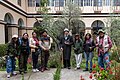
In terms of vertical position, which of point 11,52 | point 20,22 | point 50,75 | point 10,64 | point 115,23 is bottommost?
point 50,75

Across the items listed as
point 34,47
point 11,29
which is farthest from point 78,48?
point 11,29

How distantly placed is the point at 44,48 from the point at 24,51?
899 millimetres

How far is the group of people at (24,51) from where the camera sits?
6.84 meters

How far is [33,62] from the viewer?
753 cm

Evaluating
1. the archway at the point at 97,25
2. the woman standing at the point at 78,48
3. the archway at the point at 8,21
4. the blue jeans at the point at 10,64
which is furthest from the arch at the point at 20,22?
the blue jeans at the point at 10,64

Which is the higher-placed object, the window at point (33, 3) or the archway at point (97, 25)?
the window at point (33, 3)

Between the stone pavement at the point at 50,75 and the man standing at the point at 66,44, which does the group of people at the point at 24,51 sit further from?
the man standing at the point at 66,44

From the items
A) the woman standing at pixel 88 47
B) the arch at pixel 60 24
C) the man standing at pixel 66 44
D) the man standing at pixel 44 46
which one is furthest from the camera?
the arch at pixel 60 24

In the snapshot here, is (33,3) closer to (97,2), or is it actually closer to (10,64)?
(97,2)

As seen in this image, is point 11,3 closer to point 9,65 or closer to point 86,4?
point 86,4

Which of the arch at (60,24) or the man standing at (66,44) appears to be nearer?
the man standing at (66,44)

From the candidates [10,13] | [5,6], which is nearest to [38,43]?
[5,6]

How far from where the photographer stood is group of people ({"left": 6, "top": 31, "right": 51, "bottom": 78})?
684 centimetres

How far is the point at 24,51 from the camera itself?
278 inches
